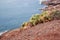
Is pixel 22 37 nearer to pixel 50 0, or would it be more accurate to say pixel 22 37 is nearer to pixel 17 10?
pixel 17 10

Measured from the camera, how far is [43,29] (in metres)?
10.3

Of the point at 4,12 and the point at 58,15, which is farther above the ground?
the point at 58,15

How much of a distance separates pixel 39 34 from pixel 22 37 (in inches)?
30.4

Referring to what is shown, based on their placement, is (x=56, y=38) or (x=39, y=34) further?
(x=39, y=34)

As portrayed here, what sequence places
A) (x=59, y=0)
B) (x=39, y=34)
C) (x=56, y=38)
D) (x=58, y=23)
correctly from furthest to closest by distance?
1. (x=59, y=0)
2. (x=58, y=23)
3. (x=39, y=34)
4. (x=56, y=38)

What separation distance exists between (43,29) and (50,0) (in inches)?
765

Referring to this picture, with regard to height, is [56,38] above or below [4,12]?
above

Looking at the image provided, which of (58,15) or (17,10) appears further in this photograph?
(17,10)

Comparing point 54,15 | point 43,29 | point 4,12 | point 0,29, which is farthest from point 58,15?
point 4,12

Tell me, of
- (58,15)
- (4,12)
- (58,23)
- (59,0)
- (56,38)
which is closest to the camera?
(56,38)

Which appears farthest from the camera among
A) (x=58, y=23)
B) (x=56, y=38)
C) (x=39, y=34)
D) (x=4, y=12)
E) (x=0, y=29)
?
(x=4, y=12)

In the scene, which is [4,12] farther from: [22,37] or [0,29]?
[22,37]

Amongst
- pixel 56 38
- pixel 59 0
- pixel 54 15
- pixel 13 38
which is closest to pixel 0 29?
pixel 54 15

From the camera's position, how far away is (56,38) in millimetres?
8969
